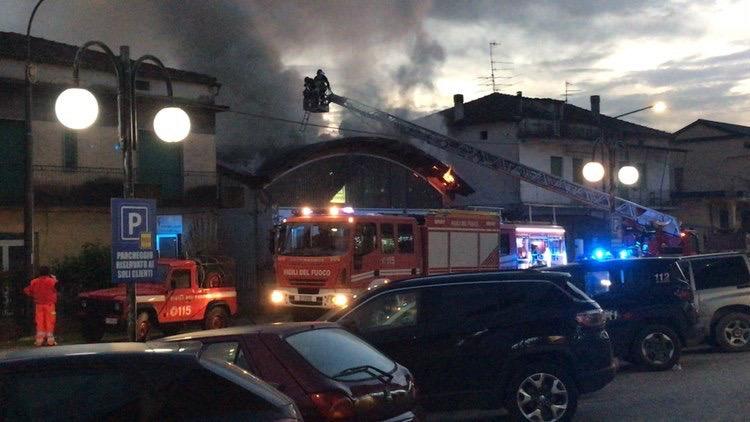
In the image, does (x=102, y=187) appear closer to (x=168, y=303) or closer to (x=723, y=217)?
(x=168, y=303)

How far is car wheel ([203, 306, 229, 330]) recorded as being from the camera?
63.6 ft

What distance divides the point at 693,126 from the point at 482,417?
2173 inches

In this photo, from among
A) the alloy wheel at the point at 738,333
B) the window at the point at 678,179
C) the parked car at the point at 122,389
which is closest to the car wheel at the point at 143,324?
the alloy wheel at the point at 738,333

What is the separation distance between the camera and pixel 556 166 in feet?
144

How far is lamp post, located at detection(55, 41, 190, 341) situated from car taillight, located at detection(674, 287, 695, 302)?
24.8 feet

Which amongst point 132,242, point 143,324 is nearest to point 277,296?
point 143,324

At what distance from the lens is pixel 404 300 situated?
9.22 metres

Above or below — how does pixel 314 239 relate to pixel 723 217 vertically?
below

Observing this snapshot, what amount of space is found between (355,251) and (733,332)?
7676mm

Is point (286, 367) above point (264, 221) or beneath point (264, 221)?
beneath

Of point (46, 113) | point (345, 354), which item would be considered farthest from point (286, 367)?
point (46, 113)

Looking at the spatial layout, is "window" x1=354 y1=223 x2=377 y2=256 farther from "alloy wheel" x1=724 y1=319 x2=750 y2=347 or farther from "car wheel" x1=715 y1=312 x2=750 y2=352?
"alloy wheel" x1=724 y1=319 x2=750 y2=347

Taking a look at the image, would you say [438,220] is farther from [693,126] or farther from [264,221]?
[693,126]

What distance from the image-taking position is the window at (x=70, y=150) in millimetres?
25578
